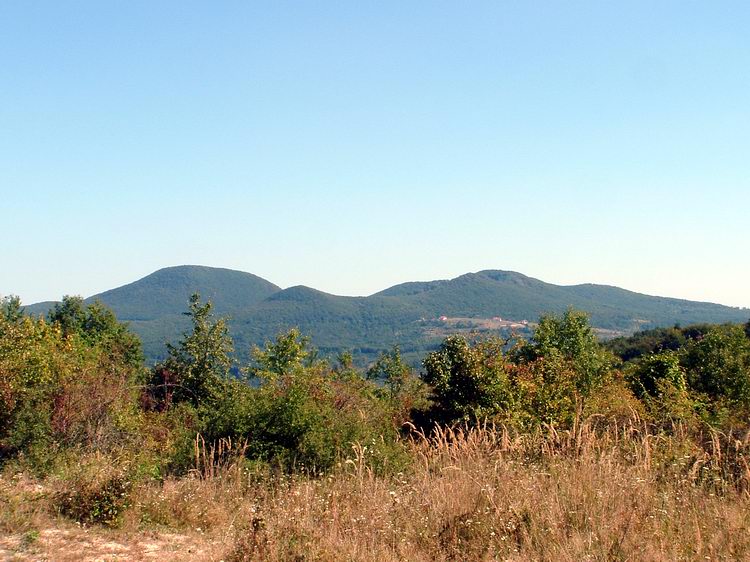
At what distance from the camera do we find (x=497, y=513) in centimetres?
529

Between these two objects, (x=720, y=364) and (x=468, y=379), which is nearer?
(x=468, y=379)

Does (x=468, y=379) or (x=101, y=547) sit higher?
(x=468, y=379)

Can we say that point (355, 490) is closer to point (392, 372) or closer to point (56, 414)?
point (56, 414)

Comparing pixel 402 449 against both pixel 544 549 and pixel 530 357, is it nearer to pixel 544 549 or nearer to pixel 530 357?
pixel 544 549

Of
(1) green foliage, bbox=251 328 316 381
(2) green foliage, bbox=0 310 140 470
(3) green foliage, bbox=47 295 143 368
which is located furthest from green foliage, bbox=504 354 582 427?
(3) green foliage, bbox=47 295 143 368

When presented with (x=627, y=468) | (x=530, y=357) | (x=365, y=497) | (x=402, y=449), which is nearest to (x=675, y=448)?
(x=627, y=468)

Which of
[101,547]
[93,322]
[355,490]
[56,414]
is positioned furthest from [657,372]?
[93,322]

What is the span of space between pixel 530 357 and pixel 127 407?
85.5 feet

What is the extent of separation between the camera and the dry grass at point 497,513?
16.0ft

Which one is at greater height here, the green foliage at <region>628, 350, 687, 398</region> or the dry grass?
the dry grass

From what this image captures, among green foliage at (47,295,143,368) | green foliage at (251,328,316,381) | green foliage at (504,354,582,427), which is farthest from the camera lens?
green foliage at (47,295,143,368)

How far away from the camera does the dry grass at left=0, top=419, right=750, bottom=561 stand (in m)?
4.86

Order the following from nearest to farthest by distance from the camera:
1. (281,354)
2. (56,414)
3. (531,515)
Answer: (531,515)
(56,414)
(281,354)

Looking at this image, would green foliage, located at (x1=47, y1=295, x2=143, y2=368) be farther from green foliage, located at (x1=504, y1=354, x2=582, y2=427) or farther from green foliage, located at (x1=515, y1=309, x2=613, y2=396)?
green foliage, located at (x1=504, y1=354, x2=582, y2=427)
